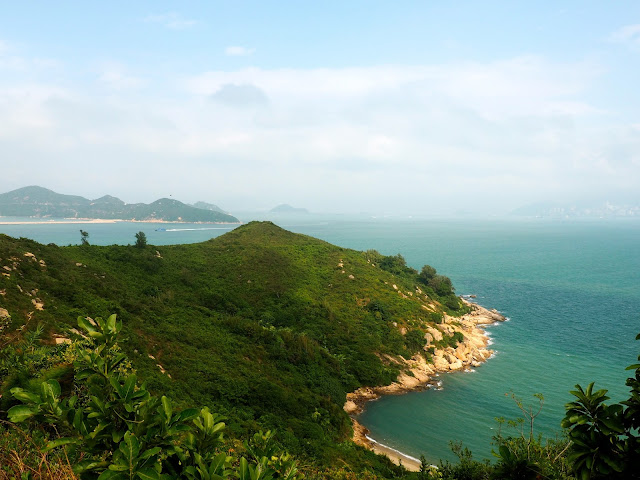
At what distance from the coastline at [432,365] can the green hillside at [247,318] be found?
143 centimetres

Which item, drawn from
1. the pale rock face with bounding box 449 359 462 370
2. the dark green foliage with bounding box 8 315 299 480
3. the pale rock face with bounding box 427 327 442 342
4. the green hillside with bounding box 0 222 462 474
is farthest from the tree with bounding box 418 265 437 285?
the dark green foliage with bounding box 8 315 299 480

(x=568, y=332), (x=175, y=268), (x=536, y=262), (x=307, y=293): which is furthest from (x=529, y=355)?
(x=536, y=262)

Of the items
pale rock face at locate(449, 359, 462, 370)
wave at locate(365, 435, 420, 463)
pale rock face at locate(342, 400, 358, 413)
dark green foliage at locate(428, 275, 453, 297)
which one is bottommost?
wave at locate(365, 435, 420, 463)

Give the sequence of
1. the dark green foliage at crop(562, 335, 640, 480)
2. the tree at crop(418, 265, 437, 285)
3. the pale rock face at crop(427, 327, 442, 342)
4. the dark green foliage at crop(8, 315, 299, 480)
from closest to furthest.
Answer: the dark green foliage at crop(8, 315, 299, 480) < the dark green foliage at crop(562, 335, 640, 480) < the pale rock face at crop(427, 327, 442, 342) < the tree at crop(418, 265, 437, 285)

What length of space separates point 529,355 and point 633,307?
39.4 meters

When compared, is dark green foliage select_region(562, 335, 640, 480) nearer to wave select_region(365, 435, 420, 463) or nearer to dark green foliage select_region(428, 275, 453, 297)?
wave select_region(365, 435, 420, 463)

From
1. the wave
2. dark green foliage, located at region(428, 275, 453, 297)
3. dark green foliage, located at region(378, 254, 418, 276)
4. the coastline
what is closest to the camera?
the wave

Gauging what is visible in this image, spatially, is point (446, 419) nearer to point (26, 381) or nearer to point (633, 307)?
point (26, 381)

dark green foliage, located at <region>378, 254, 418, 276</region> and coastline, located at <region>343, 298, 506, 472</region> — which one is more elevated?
dark green foliage, located at <region>378, 254, 418, 276</region>

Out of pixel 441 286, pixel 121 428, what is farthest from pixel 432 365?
pixel 121 428

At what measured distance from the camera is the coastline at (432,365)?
2961cm

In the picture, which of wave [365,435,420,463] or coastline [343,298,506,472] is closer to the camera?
wave [365,435,420,463]

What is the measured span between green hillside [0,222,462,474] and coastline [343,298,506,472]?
1430 mm

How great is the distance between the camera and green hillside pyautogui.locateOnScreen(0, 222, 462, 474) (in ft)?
80.4
